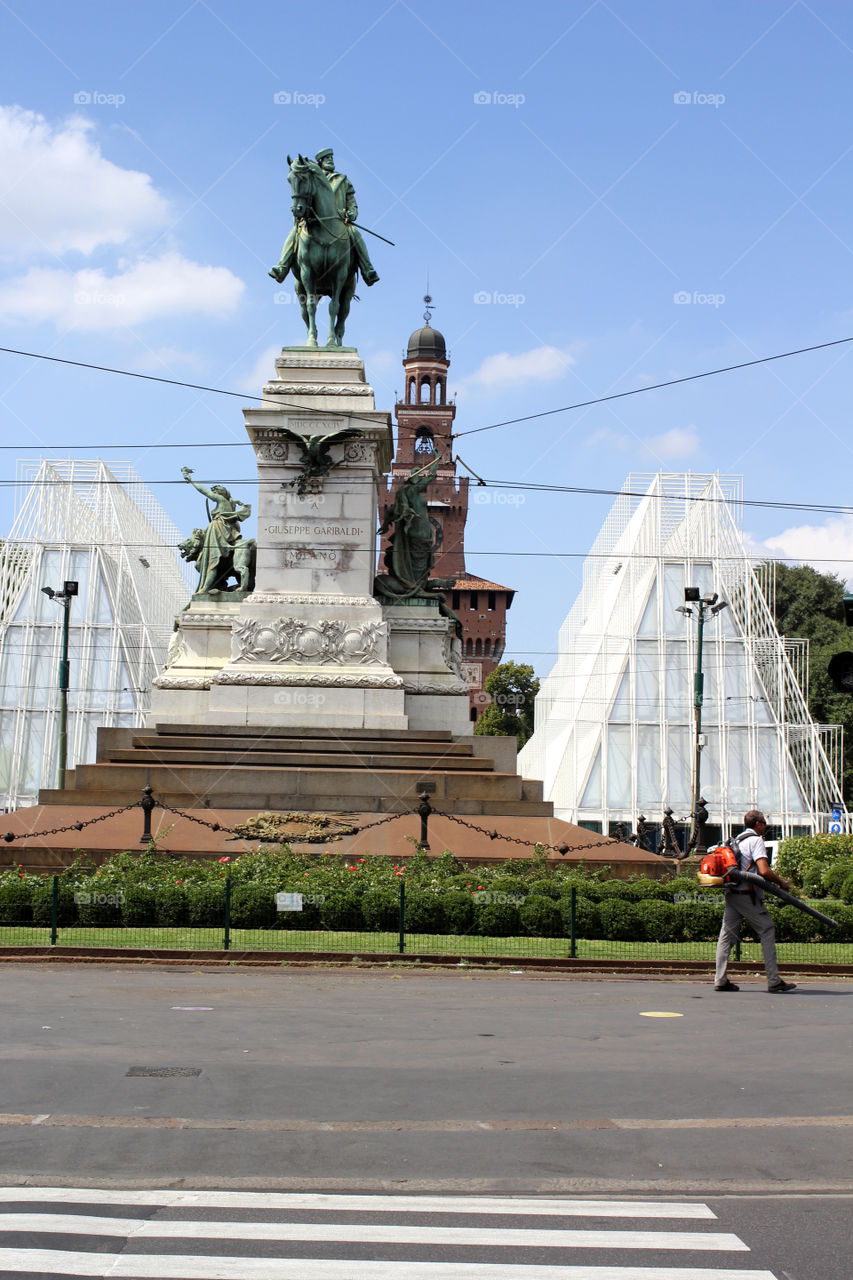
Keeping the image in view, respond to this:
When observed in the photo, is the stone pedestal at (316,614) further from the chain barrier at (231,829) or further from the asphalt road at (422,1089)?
the asphalt road at (422,1089)

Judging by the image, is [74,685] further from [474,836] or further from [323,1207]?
[323,1207]

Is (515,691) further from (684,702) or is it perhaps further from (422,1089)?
(422,1089)

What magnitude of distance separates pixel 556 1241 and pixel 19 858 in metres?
18.2

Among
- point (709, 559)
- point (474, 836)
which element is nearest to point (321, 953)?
point (474, 836)

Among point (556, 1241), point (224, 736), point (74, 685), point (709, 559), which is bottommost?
point (556, 1241)

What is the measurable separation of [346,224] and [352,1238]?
96.7ft

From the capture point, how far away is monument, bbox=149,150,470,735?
2997 centimetres

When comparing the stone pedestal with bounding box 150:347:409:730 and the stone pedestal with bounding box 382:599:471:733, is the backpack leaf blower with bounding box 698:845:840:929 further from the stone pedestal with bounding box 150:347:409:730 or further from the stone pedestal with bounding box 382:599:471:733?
the stone pedestal with bounding box 382:599:471:733

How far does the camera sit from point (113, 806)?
25906 mm

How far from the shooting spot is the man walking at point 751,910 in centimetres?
1540

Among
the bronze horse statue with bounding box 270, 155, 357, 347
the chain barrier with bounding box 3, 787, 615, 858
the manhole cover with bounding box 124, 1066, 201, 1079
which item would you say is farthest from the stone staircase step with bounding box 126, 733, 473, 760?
the manhole cover with bounding box 124, 1066, 201, 1079

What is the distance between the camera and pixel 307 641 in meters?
30.6

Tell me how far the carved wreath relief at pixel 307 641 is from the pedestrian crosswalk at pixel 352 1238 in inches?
912

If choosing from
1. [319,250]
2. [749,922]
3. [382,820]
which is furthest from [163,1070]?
[319,250]
